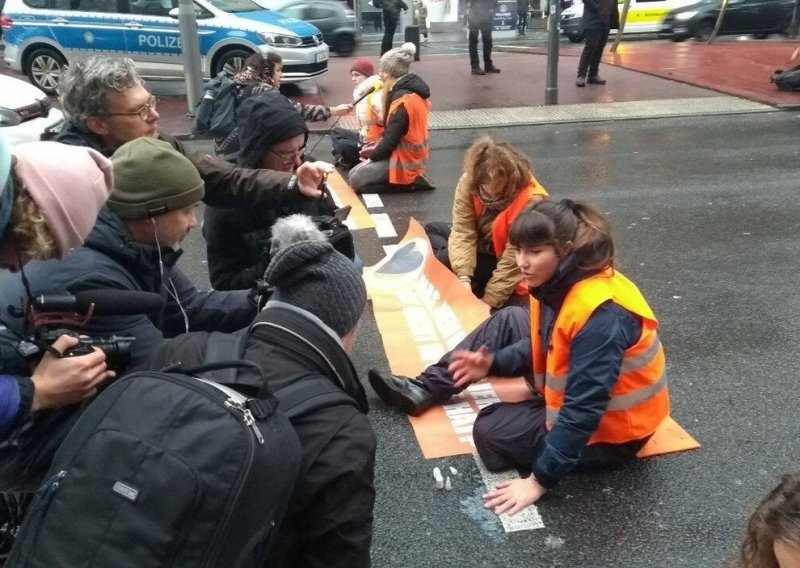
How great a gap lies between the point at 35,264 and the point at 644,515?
7.52 feet

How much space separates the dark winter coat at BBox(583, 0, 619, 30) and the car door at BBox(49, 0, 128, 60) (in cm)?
757

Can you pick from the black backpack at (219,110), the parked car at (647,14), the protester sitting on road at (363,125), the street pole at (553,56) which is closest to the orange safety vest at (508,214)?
the black backpack at (219,110)

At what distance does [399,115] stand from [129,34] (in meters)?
7.65

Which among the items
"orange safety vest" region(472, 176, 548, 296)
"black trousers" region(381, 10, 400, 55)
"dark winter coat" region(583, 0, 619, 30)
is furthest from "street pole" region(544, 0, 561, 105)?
"orange safety vest" region(472, 176, 548, 296)

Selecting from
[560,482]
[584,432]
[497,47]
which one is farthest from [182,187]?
[497,47]

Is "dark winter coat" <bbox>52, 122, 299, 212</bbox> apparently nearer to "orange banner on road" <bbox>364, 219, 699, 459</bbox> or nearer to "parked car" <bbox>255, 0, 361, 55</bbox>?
"orange banner on road" <bbox>364, 219, 699, 459</bbox>

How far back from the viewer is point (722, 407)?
148 inches

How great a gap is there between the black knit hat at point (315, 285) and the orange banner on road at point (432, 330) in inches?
70.1

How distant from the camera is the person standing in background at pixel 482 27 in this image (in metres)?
14.7

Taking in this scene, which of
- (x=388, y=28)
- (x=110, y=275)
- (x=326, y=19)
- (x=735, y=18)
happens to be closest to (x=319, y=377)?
(x=110, y=275)

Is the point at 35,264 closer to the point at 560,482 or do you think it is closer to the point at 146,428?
the point at 146,428

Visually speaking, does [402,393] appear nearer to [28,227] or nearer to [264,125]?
[264,125]

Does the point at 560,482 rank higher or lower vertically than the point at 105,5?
lower

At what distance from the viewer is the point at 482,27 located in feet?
48.7
